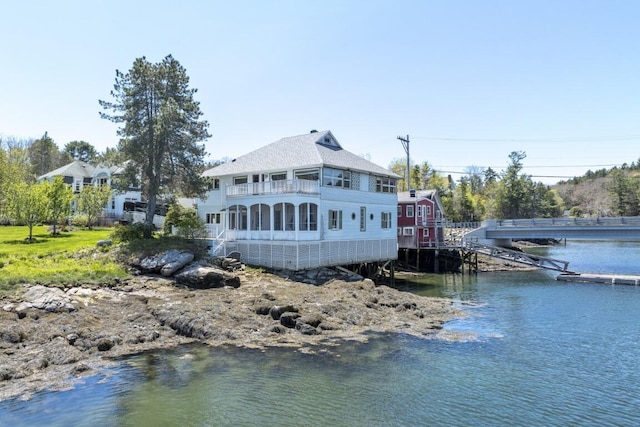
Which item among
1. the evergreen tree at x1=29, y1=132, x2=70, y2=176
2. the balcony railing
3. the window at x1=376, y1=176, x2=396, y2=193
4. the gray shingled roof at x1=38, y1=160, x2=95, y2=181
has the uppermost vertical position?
the evergreen tree at x1=29, y1=132, x2=70, y2=176

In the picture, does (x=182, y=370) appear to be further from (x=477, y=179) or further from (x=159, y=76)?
(x=477, y=179)

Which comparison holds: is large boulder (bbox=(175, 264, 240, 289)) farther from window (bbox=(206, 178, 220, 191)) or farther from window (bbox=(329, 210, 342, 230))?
window (bbox=(206, 178, 220, 191))

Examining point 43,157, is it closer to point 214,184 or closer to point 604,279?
point 214,184

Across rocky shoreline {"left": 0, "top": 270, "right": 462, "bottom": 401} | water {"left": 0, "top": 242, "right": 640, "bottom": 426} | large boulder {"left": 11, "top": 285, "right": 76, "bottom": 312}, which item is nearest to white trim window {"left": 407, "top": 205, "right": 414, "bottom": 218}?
rocky shoreline {"left": 0, "top": 270, "right": 462, "bottom": 401}

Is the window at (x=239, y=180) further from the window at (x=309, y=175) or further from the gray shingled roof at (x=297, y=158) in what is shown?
the window at (x=309, y=175)

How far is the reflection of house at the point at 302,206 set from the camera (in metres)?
28.3

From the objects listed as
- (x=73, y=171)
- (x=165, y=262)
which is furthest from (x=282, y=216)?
(x=73, y=171)

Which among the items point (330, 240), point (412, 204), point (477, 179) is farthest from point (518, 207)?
point (330, 240)

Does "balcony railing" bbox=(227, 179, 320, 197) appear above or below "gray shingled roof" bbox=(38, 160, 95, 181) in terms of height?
below

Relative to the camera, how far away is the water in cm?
1071

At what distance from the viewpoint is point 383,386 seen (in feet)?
41.6

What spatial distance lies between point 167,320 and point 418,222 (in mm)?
31735

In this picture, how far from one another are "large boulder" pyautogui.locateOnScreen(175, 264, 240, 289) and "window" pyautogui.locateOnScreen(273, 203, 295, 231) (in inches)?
238

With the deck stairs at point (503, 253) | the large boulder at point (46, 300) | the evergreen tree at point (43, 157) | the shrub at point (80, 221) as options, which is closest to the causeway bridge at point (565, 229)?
the deck stairs at point (503, 253)
